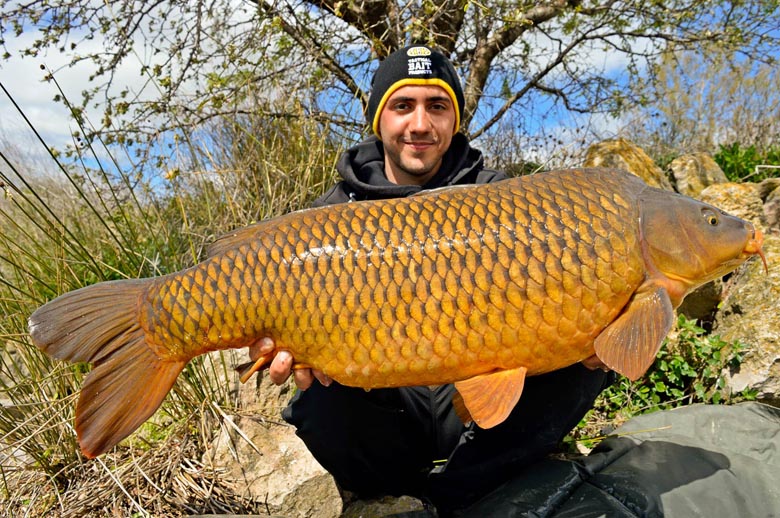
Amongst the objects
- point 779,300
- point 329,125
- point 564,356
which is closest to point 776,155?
point 779,300

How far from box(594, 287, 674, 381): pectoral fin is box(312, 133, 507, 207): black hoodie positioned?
98cm

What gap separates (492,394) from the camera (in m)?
1.41

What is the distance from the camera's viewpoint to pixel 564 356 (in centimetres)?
145

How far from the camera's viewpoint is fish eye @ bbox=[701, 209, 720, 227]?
1.49 meters

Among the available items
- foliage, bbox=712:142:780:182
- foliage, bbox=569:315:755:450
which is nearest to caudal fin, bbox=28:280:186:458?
foliage, bbox=569:315:755:450

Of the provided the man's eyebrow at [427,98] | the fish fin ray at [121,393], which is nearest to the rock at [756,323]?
the man's eyebrow at [427,98]

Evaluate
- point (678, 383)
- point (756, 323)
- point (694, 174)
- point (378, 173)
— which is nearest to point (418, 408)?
point (378, 173)

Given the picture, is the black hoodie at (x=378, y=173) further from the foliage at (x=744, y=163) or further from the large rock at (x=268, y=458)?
the foliage at (x=744, y=163)

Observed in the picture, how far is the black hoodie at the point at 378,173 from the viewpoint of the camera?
2240 mm

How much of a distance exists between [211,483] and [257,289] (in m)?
1.12

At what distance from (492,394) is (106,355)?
0.96 meters

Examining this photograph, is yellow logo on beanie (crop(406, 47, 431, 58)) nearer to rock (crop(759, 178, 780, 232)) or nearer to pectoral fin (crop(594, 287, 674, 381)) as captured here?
pectoral fin (crop(594, 287, 674, 381))

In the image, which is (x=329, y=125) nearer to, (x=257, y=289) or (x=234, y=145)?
(x=234, y=145)

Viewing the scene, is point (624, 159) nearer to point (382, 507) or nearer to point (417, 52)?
point (417, 52)
